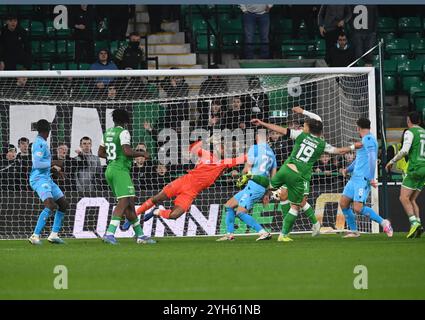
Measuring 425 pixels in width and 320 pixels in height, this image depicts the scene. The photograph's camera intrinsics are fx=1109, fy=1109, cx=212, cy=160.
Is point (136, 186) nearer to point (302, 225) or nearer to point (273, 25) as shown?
point (302, 225)

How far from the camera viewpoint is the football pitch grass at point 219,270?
34.4ft

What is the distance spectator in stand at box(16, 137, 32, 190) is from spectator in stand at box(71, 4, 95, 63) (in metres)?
4.04

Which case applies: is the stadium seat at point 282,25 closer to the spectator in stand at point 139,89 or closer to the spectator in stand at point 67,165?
the spectator in stand at point 139,89

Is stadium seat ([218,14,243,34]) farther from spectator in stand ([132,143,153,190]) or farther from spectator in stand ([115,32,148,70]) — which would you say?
spectator in stand ([132,143,153,190])

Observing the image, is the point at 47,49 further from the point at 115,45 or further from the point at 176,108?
the point at 176,108

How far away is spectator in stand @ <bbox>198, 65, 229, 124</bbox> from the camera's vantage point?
20.6 meters

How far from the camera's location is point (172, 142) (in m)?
20.3

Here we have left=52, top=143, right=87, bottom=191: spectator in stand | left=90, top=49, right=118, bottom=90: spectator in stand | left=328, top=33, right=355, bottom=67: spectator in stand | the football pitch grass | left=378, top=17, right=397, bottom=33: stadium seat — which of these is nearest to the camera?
the football pitch grass

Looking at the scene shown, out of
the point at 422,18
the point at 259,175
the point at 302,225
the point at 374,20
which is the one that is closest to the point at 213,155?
the point at 259,175

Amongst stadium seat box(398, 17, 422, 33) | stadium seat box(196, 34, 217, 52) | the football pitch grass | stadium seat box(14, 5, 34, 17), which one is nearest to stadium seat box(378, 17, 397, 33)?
stadium seat box(398, 17, 422, 33)

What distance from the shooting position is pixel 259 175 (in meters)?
17.9

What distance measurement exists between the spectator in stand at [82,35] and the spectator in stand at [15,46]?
1.07 m

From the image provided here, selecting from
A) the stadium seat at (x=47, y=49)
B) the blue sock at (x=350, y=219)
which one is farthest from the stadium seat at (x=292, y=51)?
the blue sock at (x=350, y=219)

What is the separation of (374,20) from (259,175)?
798 centimetres
